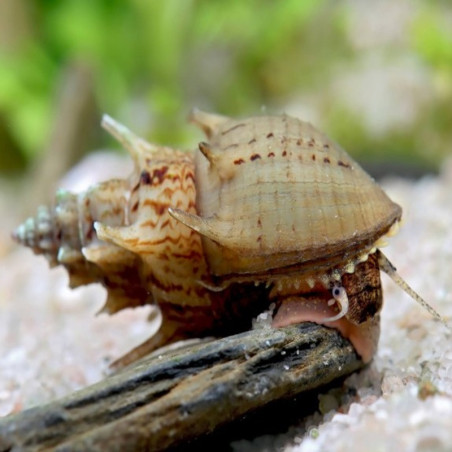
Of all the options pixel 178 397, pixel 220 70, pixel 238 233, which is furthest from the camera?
pixel 220 70

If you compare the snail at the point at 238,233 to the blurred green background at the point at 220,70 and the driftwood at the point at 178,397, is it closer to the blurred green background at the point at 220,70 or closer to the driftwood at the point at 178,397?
the driftwood at the point at 178,397

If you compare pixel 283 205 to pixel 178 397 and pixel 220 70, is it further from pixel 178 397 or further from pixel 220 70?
pixel 220 70

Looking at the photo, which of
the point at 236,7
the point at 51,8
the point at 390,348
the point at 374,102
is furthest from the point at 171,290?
the point at 51,8

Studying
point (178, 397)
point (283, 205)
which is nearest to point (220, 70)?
point (283, 205)

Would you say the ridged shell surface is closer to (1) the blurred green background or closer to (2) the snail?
(2) the snail

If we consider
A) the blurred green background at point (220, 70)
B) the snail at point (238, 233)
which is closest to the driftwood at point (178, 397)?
the snail at point (238, 233)
